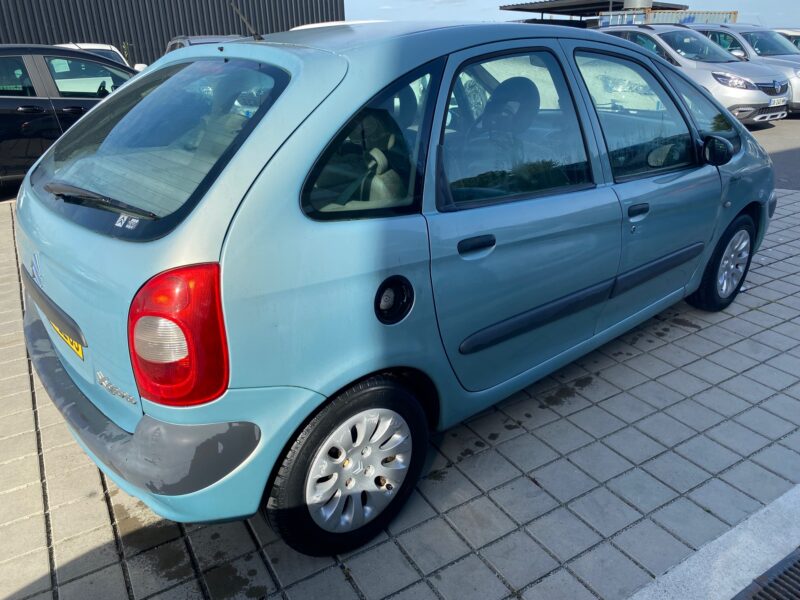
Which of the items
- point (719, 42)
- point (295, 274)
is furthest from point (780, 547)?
point (719, 42)

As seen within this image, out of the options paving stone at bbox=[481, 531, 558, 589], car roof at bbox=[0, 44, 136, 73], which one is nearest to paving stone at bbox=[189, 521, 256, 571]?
paving stone at bbox=[481, 531, 558, 589]

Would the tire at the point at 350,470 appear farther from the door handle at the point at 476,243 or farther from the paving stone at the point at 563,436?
the paving stone at the point at 563,436

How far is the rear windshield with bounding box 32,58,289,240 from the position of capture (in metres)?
1.84

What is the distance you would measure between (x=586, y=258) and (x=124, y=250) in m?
1.86

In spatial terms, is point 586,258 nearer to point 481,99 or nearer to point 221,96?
point 481,99

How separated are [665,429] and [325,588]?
176cm

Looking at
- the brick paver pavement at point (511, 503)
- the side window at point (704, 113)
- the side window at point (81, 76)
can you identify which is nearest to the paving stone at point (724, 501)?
the brick paver pavement at point (511, 503)

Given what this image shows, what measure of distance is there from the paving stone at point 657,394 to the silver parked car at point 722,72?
850 centimetres

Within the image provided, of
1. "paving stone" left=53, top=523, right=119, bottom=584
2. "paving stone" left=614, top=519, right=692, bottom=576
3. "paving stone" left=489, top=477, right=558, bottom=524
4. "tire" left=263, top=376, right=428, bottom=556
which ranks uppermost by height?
"tire" left=263, top=376, right=428, bottom=556

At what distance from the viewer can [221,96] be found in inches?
85.5

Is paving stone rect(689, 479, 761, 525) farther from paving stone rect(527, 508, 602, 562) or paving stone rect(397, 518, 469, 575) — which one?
paving stone rect(397, 518, 469, 575)

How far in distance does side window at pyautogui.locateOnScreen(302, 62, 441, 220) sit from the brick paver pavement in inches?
48.0

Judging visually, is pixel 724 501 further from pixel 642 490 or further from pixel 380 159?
pixel 380 159

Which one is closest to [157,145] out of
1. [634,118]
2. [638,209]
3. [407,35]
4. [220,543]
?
[407,35]
